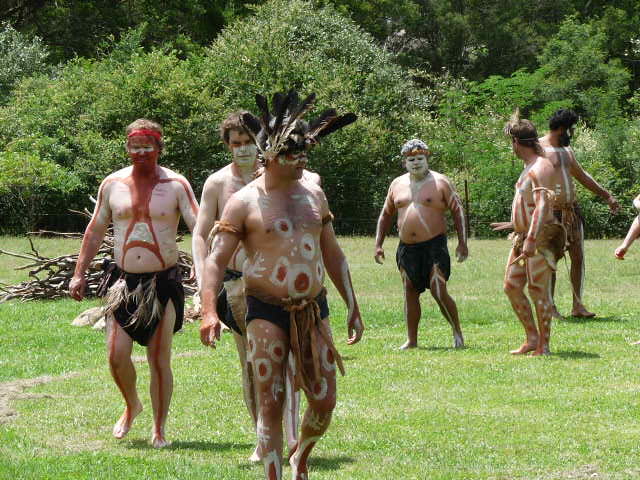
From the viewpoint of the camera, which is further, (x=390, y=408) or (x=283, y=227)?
(x=390, y=408)

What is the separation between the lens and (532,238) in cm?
965

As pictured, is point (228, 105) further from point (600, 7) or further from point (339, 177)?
point (600, 7)

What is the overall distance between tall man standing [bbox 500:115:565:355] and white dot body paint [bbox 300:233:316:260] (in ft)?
14.7

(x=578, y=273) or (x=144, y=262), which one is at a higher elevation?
(x=144, y=262)

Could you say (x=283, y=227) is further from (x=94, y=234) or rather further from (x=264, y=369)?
(x=94, y=234)

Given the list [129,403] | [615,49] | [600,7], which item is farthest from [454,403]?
[600,7]

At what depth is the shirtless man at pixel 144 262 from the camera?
23.8ft

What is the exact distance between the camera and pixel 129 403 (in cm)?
744

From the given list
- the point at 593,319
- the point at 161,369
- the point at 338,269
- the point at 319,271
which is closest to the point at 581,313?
the point at 593,319

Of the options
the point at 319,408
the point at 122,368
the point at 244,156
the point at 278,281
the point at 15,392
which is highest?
the point at 244,156

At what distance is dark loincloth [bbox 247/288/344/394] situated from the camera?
545 centimetres

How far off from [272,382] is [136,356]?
19.7ft

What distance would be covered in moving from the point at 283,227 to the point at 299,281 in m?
0.28

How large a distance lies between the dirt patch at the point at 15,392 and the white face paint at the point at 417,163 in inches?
146
